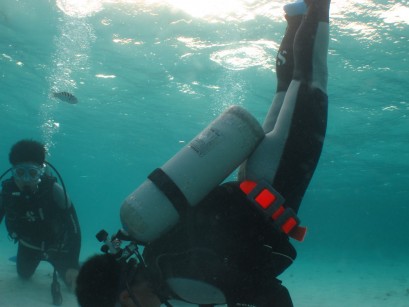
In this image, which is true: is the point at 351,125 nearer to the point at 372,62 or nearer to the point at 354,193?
the point at 372,62

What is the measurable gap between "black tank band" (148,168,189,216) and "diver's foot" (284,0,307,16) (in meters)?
2.49

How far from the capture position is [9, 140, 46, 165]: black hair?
8133mm

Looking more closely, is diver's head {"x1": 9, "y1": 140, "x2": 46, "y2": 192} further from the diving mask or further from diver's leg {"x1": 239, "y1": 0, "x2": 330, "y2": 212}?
diver's leg {"x1": 239, "y1": 0, "x2": 330, "y2": 212}

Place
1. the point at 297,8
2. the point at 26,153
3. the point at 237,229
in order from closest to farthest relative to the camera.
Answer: the point at 237,229 → the point at 297,8 → the point at 26,153

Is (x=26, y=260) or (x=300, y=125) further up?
(x=300, y=125)

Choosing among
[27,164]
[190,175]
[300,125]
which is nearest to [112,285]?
[190,175]

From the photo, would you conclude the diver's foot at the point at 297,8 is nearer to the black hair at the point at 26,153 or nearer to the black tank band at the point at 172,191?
the black tank band at the point at 172,191

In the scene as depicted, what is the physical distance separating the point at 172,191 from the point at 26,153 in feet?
20.4

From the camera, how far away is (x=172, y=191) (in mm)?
3326

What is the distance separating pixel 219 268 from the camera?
10.9ft

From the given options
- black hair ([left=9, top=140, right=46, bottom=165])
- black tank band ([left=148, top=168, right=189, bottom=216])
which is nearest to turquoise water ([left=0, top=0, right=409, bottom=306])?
black hair ([left=9, top=140, right=46, bottom=165])

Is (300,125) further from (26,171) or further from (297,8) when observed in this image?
(26,171)

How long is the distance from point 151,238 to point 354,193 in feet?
182

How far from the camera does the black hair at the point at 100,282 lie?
10.5 ft
